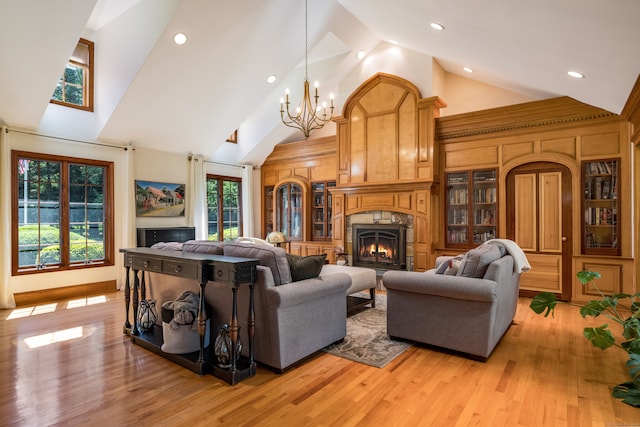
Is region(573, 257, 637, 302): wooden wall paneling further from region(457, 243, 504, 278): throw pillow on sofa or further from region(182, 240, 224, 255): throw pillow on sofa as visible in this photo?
region(182, 240, 224, 255): throw pillow on sofa

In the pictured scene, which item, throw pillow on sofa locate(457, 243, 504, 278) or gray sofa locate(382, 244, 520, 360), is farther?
throw pillow on sofa locate(457, 243, 504, 278)

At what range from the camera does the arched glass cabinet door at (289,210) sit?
7953 millimetres

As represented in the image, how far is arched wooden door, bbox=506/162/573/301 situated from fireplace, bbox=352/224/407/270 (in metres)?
1.71

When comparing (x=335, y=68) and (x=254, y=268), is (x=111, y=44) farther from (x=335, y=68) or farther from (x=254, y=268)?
(x=254, y=268)

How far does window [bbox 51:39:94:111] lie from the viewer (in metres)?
5.59

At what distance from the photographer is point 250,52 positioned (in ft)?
17.7

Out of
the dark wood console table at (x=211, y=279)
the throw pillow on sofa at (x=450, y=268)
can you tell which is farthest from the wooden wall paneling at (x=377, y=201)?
the dark wood console table at (x=211, y=279)

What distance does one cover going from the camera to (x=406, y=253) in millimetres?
6023

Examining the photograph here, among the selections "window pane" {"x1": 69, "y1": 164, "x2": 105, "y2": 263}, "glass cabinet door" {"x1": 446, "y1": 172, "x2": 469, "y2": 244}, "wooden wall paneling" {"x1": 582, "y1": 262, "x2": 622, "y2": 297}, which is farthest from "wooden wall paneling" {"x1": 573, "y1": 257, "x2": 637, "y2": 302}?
"window pane" {"x1": 69, "y1": 164, "x2": 105, "y2": 263}

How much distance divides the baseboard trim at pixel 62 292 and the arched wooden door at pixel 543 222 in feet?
21.9

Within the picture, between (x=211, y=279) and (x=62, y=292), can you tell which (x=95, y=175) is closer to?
(x=62, y=292)

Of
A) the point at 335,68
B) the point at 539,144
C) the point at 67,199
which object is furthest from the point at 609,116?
the point at 67,199

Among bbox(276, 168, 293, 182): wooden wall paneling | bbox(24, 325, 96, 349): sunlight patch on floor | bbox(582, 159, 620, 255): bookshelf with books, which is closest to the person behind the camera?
bbox(24, 325, 96, 349): sunlight patch on floor

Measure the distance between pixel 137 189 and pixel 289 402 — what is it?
5367 millimetres
